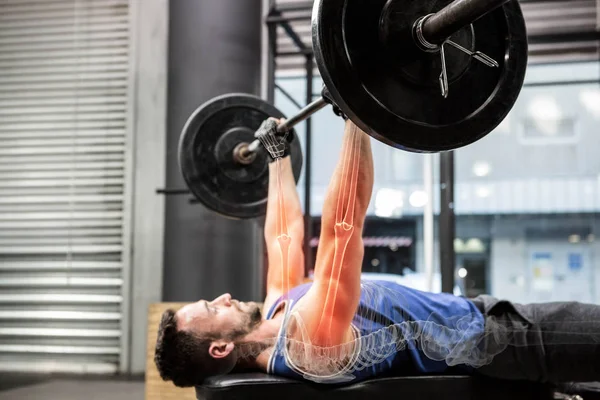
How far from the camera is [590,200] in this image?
13.1ft

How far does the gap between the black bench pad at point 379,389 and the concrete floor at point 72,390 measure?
5.77ft

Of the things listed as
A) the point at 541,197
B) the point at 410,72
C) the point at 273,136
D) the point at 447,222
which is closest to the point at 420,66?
the point at 410,72

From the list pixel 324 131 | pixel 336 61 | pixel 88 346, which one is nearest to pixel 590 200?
pixel 324 131

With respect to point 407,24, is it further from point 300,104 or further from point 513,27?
point 300,104

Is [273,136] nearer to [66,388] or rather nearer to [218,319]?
[218,319]

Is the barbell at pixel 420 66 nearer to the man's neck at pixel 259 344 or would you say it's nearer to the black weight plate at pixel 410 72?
the black weight plate at pixel 410 72

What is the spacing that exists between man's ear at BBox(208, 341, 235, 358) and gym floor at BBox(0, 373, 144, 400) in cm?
166

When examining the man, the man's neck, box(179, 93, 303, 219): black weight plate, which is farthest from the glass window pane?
Answer: the man's neck

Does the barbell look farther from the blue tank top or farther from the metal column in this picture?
the metal column

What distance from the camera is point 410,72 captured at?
1155 millimetres

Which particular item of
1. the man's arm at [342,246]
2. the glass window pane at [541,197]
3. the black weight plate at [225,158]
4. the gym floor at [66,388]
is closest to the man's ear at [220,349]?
the man's arm at [342,246]

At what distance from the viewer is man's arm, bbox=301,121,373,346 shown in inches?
54.8

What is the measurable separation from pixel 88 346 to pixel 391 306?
8.02 ft

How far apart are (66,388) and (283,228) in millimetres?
1881
